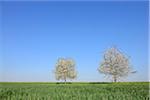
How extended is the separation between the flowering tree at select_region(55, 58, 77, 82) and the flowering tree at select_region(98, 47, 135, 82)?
11.0 meters

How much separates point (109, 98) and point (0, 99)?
511 cm

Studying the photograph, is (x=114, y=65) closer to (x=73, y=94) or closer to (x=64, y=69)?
(x=64, y=69)

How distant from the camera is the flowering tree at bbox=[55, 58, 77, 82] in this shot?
197 ft

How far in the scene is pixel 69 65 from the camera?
60469 mm

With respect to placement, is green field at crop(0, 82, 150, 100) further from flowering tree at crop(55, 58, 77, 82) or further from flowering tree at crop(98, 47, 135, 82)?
flowering tree at crop(55, 58, 77, 82)

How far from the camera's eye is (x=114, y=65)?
5100 centimetres

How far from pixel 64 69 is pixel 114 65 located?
43.7 ft

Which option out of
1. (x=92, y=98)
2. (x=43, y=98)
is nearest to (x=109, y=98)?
(x=92, y=98)

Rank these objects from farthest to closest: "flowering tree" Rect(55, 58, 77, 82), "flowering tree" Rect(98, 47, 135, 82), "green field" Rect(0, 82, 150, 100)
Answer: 1. "flowering tree" Rect(55, 58, 77, 82)
2. "flowering tree" Rect(98, 47, 135, 82)
3. "green field" Rect(0, 82, 150, 100)

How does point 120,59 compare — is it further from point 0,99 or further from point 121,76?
point 0,99

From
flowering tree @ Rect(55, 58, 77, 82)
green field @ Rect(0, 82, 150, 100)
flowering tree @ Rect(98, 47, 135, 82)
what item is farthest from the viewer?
flowering tree @ Rect(55, 58, 77, 82)

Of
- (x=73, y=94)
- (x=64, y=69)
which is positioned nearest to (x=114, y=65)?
(x=64, y=69)

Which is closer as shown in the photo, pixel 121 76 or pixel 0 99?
pixel 0 99

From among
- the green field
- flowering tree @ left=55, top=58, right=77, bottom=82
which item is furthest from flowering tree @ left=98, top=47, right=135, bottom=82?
the green field
